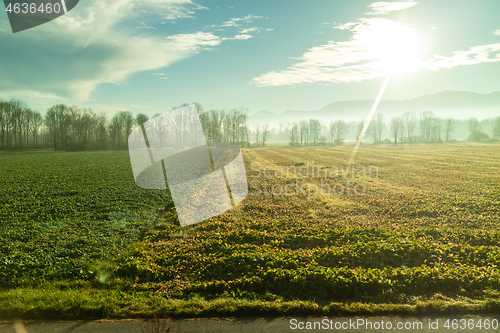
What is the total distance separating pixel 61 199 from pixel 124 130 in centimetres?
10658

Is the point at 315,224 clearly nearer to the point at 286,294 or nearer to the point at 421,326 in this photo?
the point at 286,294

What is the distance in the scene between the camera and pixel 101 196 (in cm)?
1997

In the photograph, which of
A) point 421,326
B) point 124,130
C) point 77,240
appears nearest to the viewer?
point 421,326

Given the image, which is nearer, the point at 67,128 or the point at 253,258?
the point at 253,258

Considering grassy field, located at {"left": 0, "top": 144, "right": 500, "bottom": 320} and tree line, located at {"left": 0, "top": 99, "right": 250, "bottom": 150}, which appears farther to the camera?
tree line, located at {"left": 0, "top": 99, "right": 250, "bottom": 150}

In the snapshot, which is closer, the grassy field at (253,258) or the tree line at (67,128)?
the grassy field at (253,258)

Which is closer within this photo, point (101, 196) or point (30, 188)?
point (101, 196)

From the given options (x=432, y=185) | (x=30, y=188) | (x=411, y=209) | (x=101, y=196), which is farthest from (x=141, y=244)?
(x=432, y=185)

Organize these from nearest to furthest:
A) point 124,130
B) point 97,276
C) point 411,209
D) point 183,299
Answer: point 183,299
point 97,276
point 411,209
point 124,130

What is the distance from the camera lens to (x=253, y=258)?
9.62 metres

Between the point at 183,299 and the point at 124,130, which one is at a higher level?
the point at 124,130

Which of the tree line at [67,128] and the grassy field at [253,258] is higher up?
the tree line at [67,128]

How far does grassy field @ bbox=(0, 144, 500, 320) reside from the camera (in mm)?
7211

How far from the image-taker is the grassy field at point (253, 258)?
7.21 meters
